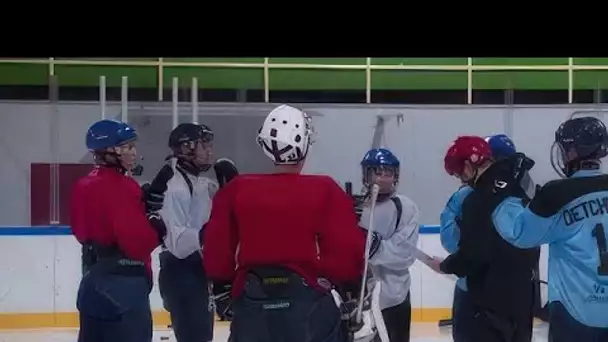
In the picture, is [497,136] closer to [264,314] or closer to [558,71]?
[558,71]

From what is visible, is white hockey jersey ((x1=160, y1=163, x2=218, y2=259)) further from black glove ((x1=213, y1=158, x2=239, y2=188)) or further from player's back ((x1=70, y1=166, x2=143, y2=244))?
player's back ((x1=70, y1=166, x2=143, y2=244))

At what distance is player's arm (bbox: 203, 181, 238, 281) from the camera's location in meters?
2.37

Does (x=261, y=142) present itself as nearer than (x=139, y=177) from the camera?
Yes

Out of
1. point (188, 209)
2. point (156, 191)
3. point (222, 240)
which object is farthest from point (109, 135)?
point (222, 240)

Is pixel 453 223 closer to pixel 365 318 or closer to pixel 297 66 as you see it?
pixel 365 318

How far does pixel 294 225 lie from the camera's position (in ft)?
7.57

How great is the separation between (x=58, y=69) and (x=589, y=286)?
191 centimetres

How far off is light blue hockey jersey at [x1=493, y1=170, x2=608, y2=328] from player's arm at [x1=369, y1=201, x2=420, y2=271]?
68 cm

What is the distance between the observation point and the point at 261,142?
245 centimetres

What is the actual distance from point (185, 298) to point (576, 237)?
1.34 metres

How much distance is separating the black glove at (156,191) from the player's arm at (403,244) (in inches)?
30.5

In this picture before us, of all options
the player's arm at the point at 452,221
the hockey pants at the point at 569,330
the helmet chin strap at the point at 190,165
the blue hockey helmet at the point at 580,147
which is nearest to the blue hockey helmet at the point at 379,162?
the player's arm at the point at 452,221

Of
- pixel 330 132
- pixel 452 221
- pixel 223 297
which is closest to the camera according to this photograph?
pixel 223 297
